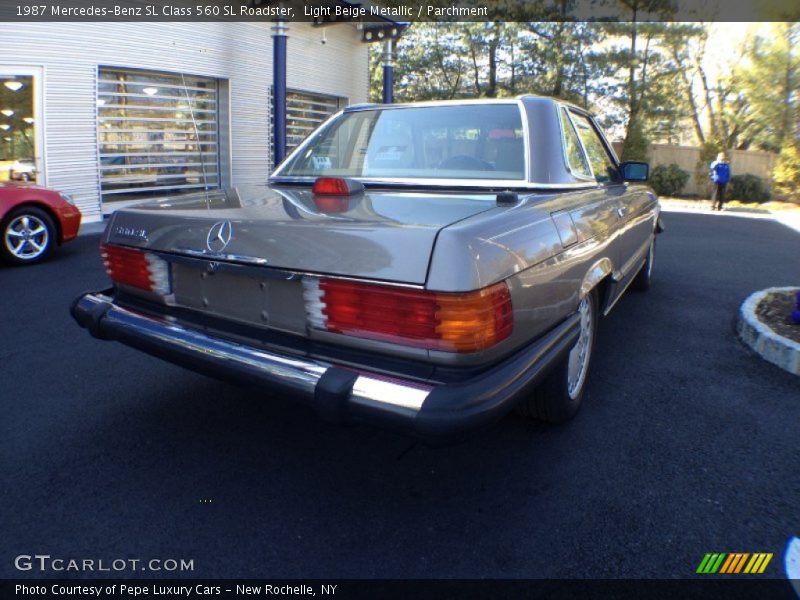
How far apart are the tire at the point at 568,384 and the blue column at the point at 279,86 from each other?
9.41m

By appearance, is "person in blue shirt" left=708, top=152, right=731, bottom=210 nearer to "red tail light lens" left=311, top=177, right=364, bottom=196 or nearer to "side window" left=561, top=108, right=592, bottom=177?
"side window" left=561, top=108, right=592, bottom=177

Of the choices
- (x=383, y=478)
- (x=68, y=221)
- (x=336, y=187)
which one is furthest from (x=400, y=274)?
(x=68, y=221)

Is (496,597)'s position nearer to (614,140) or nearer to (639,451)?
(639,451)

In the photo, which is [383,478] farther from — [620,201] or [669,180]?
[669,180]

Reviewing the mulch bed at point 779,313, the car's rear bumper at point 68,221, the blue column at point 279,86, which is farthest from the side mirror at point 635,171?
the blue column at point 279,86

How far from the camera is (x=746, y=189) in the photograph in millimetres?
21000

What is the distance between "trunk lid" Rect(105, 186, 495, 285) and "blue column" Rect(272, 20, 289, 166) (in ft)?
30.6

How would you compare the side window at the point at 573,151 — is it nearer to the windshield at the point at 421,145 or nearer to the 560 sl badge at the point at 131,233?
the windshield at the point at 421,145

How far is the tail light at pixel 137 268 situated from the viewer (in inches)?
107

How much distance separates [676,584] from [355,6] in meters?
13.1

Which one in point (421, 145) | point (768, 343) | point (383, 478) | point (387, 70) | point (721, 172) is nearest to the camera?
point (383, 478)

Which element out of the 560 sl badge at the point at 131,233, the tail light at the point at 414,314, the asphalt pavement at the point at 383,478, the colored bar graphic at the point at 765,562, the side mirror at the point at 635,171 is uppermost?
the side mirror at the point at 635,171

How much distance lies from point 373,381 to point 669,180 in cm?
2261

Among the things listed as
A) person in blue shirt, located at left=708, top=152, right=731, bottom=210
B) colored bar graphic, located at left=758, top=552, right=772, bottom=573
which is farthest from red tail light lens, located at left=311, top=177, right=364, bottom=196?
person in blue shirt, located at left=708, top=152, right=731, bottom=210
